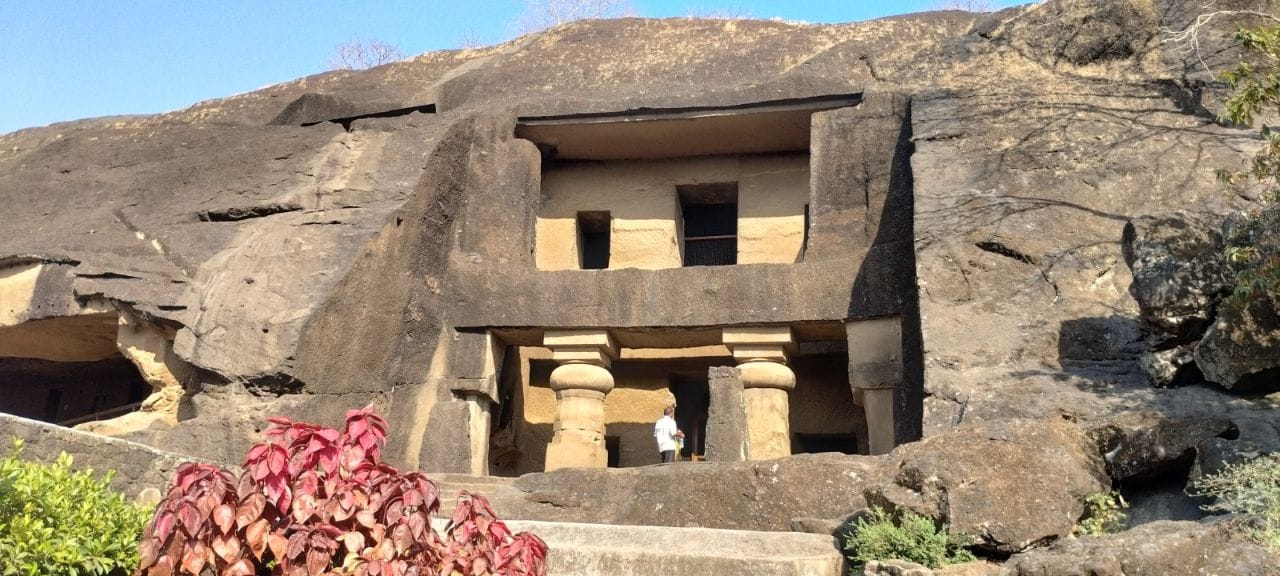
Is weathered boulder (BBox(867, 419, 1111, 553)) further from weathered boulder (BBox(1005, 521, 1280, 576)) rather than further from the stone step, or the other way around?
the stone step

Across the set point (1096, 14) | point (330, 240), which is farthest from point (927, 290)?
point (330, 240)

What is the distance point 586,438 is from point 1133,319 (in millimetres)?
5714

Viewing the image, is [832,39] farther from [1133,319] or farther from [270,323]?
[270,323]

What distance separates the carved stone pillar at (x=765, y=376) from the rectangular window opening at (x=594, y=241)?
341cm

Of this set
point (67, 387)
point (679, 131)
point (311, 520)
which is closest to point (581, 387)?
point (679, 131)

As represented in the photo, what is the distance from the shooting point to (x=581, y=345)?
11.3 meters

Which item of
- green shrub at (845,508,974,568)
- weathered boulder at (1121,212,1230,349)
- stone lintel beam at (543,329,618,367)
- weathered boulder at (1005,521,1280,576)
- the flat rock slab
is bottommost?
the flat rock slab

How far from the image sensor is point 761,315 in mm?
10695

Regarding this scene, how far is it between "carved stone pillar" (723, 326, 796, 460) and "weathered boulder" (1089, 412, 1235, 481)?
217 inches

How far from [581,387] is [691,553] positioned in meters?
6.54

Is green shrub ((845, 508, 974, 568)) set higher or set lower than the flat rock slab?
higher

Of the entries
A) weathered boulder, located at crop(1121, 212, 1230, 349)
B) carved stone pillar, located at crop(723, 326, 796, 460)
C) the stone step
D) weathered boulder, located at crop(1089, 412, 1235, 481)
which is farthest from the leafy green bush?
carved stone pillar, located at crop(723, 326, 796, 460)

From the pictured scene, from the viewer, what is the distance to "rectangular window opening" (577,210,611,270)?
1378 centimetres

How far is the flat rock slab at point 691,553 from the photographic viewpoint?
185 inches
